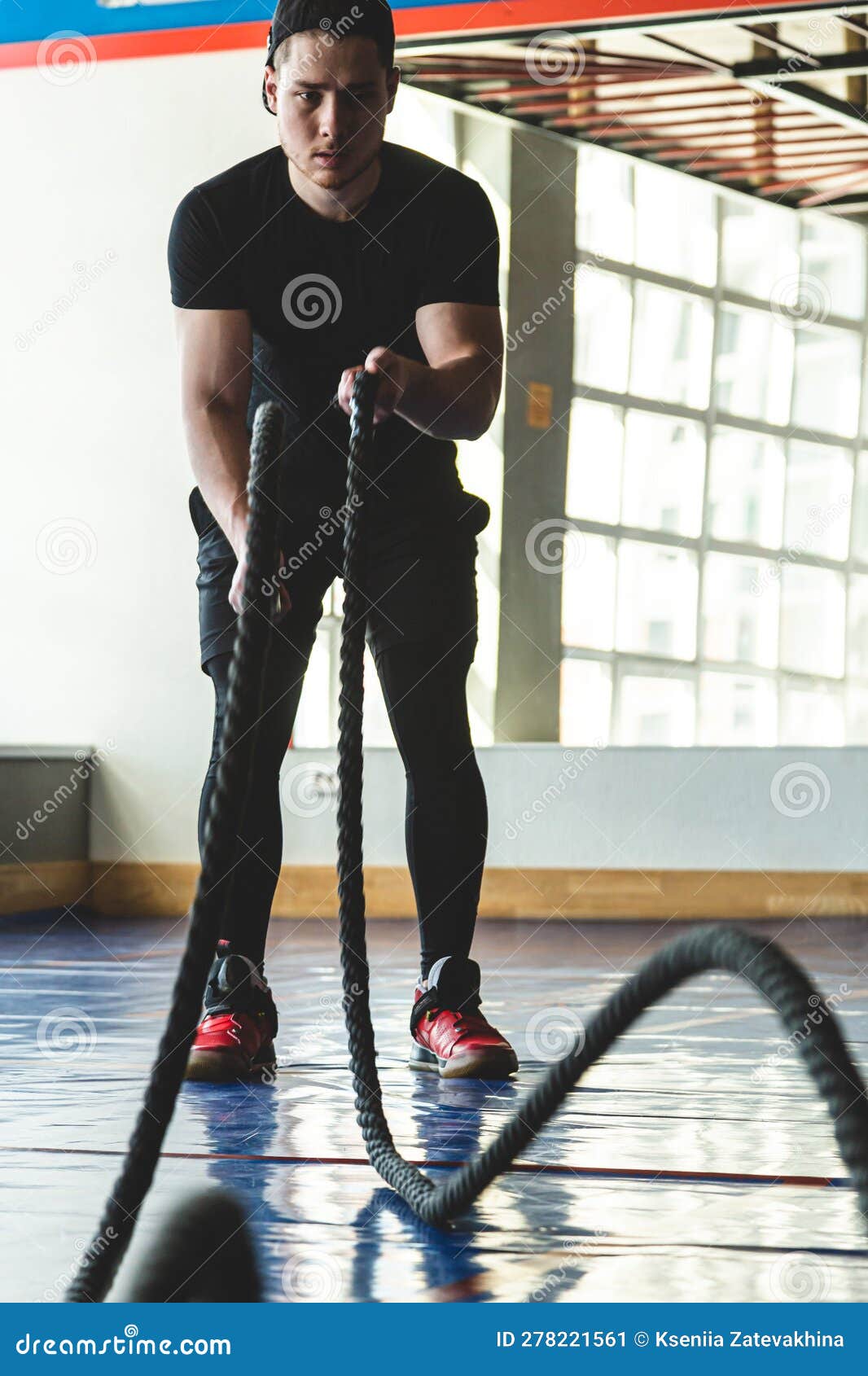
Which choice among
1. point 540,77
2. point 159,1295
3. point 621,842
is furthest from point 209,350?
point 540,77

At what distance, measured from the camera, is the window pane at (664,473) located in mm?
5004

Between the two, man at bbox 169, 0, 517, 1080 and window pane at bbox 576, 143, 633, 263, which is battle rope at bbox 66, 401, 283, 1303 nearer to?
man at bbox 169, 0, 517, 1080

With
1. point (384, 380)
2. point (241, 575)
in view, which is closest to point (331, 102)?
point (384, 380)

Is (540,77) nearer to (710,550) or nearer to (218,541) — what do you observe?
(710,550)

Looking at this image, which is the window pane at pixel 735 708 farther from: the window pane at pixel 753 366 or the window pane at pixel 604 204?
the window pane at pixel 604 204

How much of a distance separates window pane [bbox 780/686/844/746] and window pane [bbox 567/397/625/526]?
80 centimetres

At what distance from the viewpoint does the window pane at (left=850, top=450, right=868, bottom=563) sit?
198 inches

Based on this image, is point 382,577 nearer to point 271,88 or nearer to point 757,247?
point 271,88

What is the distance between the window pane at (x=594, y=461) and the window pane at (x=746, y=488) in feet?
1.10

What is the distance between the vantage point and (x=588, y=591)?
489 cm

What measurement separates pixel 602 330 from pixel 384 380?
3.66m

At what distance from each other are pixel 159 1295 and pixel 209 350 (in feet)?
3.76

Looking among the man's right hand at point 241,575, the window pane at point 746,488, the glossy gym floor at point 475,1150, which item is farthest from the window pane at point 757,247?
the man's right hand at point 241,575

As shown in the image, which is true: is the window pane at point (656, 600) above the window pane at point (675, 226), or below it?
below
